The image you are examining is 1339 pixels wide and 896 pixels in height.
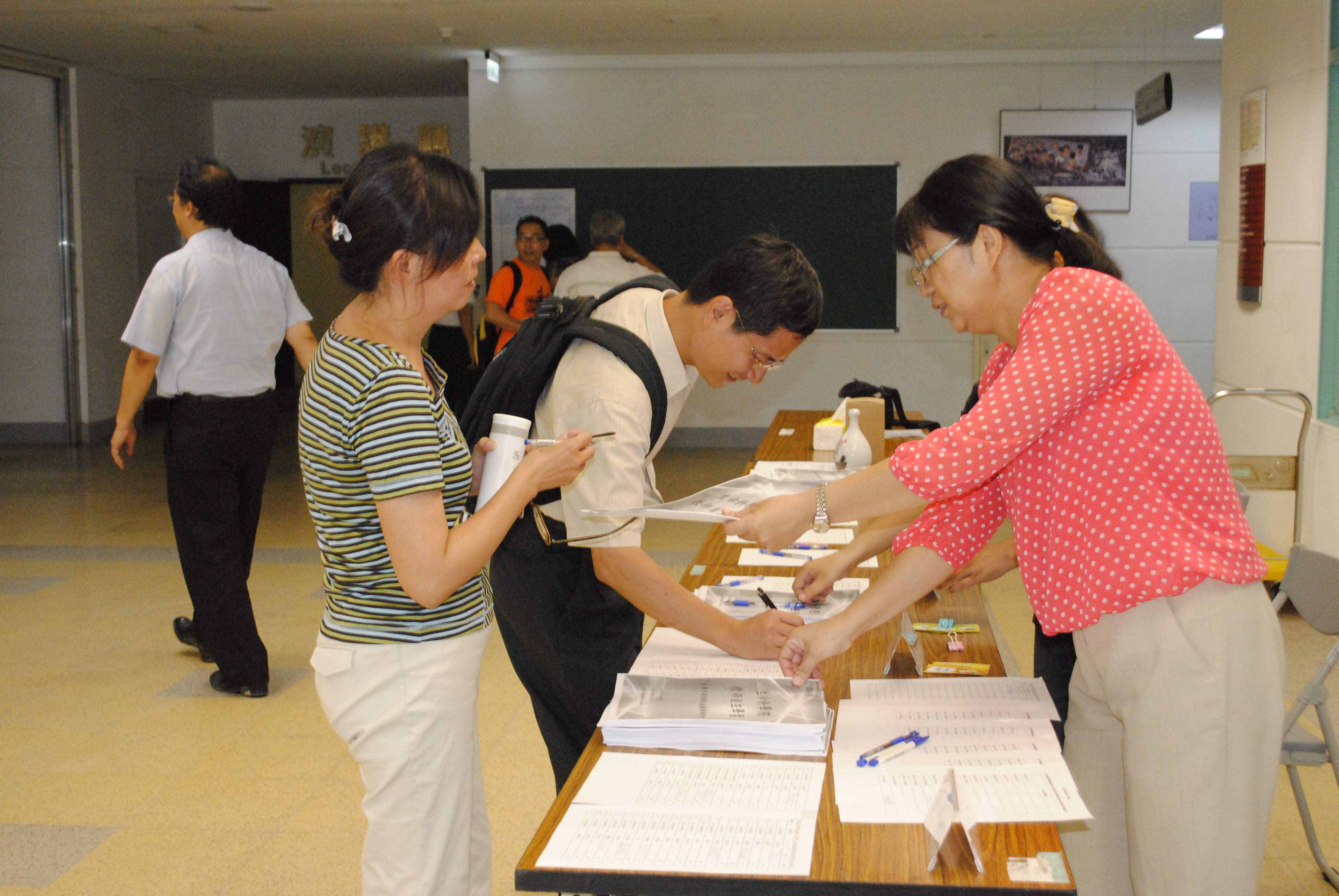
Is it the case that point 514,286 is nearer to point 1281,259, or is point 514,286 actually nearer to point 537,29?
point 537,29

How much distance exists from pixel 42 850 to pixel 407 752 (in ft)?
6.52

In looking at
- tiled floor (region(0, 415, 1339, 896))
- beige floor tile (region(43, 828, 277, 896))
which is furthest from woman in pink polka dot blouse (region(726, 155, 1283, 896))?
beige floor tile (region(43, 828, 277, 896))

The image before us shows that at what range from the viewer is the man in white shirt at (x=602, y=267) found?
7.09 meters

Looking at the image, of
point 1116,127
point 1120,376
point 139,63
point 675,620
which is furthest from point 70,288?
point 1120,376

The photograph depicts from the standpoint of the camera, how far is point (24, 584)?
5.38m

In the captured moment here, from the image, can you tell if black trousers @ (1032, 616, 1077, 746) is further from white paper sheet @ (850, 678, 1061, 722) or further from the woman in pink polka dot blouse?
the woman in pink polka dot blouse

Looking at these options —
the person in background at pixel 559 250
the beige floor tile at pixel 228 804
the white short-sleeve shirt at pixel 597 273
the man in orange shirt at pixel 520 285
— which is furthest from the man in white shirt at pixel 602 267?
the beige floor tile at pixel 228 804

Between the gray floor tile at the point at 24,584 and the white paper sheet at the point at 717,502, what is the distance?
14.5 feet

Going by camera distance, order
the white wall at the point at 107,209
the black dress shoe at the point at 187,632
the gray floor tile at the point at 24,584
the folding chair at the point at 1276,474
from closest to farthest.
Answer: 1. the black dress shoe at the point at 187,632
2. the folding chair at the point at 1276,474
3. the gray floor tile at the point at 24,584
4. the white wall at the point at 107,209

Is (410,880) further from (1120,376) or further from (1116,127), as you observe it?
(1116,127)

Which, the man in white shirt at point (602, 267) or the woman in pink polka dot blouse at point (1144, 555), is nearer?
the woman in pink polka dot blouse at point (1144, 555)

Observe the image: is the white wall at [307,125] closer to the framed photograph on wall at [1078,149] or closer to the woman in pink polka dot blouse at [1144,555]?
the framed photograph on wall at [1078,149]

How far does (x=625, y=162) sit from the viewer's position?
30.1ft

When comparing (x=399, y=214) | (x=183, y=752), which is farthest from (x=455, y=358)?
(x=399, y=214)
